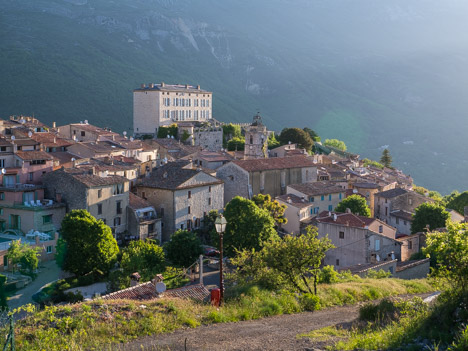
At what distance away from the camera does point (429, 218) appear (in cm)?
4319

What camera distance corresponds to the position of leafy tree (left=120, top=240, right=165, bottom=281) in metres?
31.6

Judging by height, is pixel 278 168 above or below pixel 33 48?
below

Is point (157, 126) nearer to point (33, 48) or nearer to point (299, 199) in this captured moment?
point (299, 199)

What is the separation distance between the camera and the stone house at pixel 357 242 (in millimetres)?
36188

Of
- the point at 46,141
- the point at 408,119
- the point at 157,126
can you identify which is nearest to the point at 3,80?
the point at 157,126

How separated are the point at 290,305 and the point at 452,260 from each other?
16.0 ft

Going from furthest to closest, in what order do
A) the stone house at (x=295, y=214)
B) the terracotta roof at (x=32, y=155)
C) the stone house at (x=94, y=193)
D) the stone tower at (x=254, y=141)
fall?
the stone tower at (x=254, y=141)
the stone house at (x=295, y=214)
the terracotta roof at (x=32, y=155)
the stone house at (x=94, y=193)

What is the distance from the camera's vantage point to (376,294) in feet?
59.0

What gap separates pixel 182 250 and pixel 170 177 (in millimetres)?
9118

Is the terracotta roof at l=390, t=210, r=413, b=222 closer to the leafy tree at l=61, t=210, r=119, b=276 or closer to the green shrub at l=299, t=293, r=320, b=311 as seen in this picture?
the leafy tree at l=61, t=210, r=119, b=276

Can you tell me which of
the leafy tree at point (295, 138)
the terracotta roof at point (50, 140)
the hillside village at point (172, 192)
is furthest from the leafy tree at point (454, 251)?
the leafy tree at point (295, 138)

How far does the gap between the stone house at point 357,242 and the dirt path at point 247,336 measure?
23.4 metres

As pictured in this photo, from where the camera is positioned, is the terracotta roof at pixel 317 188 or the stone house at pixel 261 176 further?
the stone house at pixel 261 176

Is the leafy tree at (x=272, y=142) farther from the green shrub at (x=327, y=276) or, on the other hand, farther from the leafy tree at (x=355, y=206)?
the green shrub at (x=327, y=276)
